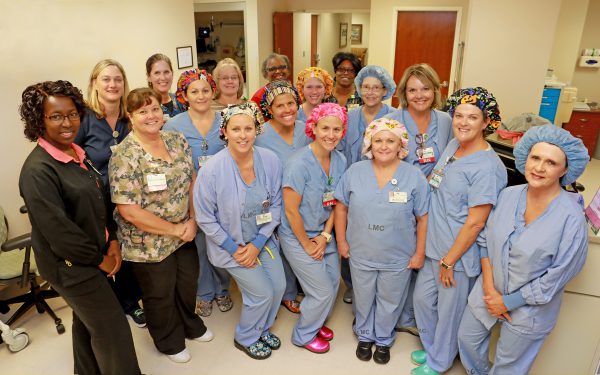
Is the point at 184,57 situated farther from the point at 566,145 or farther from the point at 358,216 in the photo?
the point at 566,145

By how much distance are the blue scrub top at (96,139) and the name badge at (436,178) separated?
1849 millimetres

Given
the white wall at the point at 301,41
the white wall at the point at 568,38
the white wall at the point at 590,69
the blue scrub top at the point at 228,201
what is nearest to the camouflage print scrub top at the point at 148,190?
the blue scrub top at the point at 228,201

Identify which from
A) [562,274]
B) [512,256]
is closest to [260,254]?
[512,256]

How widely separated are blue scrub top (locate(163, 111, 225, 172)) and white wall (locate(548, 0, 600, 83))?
19.7ft

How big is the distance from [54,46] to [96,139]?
4.50 feet

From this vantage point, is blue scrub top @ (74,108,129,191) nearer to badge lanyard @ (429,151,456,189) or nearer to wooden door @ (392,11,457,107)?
badge lanyard @ (429,151,456,189)

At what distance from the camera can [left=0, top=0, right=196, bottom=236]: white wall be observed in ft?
9.50

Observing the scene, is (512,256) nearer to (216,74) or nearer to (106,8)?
(216,74)

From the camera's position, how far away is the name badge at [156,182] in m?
1.99

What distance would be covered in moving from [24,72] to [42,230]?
1951mm

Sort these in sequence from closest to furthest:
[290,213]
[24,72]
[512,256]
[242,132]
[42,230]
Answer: [42,230], [512,256], [242,132], [290,213], [24,72]

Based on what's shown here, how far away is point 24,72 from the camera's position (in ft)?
9.75

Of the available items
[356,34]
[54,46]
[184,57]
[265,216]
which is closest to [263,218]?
[265,216]

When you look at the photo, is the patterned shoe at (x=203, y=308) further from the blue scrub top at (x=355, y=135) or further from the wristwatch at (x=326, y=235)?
the blue scrub top at (x=355, y=135)
